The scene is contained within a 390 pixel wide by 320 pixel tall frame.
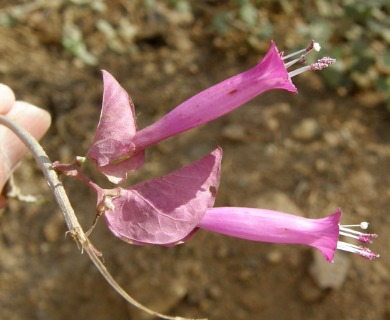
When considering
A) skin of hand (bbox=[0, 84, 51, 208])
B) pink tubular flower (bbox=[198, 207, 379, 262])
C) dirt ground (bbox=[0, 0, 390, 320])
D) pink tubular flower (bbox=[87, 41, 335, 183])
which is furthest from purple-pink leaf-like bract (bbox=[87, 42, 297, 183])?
dirt ground (bbox=[0, 0, 390, 320])

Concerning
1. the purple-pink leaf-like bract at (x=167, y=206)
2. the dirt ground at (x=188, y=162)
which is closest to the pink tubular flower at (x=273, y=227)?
the purple-pink leaf-like bract at (x=167, y=206)

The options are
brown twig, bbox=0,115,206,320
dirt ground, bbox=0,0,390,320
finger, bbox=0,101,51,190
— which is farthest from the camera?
dirt ground, bbox=0,0,390,320

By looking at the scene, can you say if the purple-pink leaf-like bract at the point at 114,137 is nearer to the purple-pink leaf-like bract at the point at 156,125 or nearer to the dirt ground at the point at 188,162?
the purple-pink leaf-like bract at the point at 156,125

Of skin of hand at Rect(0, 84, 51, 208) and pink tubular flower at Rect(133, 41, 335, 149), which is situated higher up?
pink tubular flower at Rect(133, 41, 335, 149)

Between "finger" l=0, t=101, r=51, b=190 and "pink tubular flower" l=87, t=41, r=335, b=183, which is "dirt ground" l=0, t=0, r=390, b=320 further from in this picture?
"pink tubular flower" l=87, t=41, r=335, b=183

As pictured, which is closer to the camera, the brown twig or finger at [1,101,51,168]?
the brown twig

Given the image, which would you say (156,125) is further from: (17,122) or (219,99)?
(17,122)
